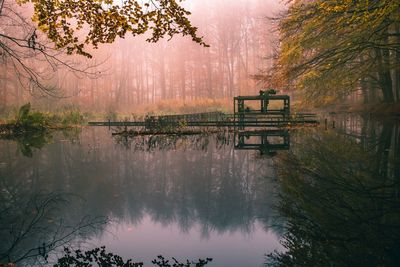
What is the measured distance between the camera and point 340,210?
5562 millimetres

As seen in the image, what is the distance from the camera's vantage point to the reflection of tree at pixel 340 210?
13.4 feet

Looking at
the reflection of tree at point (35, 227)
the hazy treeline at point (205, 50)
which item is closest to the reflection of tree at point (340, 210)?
the reflection of tree at point (35, 227)

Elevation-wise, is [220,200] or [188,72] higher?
[188,72]

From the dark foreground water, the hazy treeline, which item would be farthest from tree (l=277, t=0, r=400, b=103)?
the hazy treeline

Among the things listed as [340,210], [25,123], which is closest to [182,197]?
[340,210]

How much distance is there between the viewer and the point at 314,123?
23766mm

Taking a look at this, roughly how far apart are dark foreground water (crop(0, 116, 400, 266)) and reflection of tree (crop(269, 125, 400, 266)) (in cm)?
2

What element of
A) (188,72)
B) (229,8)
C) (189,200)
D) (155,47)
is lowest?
(189,200)

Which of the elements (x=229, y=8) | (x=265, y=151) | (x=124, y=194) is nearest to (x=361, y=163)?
(x=265, y=151)

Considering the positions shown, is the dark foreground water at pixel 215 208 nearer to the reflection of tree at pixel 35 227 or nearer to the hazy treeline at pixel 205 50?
the reflection of tree at pixel 35 227

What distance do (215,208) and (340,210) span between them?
2003 millimetres

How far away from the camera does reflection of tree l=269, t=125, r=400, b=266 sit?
409cm

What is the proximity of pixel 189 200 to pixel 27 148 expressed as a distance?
10.4 m

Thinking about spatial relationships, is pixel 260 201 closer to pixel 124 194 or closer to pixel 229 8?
pixel 124 194
